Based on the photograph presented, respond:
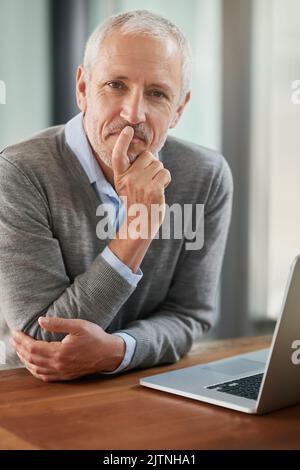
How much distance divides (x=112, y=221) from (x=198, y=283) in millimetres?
262

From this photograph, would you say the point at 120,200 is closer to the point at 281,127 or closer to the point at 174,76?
the point at 174,76

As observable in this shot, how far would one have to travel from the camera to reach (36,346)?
1.26 meters

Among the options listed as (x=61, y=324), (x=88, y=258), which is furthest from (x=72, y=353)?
(x=88, y=258)

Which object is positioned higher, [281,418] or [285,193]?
[281,418]

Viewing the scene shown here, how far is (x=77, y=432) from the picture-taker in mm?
945

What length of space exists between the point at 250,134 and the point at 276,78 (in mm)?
283

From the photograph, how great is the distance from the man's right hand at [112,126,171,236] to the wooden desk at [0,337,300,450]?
36 centimetres

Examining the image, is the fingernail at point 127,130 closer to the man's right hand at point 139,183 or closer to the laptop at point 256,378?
the man's right hand at point 139,183

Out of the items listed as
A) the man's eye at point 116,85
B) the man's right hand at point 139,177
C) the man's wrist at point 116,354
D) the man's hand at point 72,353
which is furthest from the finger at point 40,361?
the man's eye at point 116,85

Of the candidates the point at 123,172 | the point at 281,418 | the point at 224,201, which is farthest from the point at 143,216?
the point at 281,418

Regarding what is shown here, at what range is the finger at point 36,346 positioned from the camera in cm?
124

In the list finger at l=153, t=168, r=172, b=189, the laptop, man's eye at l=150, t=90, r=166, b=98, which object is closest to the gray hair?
man's eye at l=150, t=90, r=166, b=98

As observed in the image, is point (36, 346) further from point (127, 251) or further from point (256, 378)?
point (256, 378)

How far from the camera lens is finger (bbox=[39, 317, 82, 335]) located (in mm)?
1204
